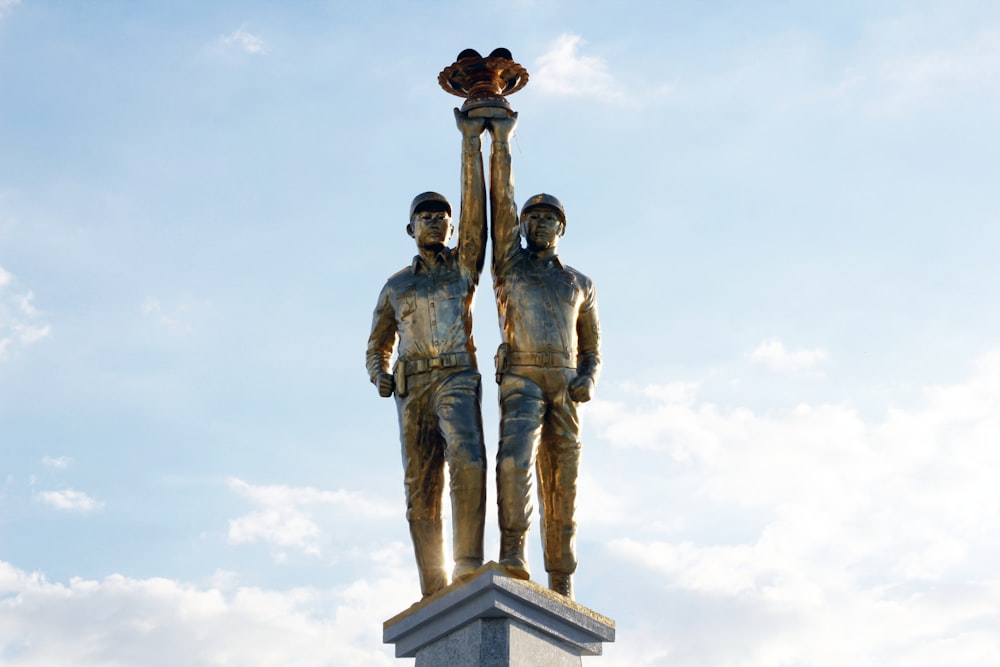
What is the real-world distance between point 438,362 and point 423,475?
1.00 metres

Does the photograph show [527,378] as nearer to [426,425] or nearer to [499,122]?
[426,425]

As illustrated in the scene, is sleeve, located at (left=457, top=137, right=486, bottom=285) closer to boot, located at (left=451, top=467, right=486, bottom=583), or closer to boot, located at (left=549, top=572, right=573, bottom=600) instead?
boot, located at (left=451, top=467, right=486, bottom=583)

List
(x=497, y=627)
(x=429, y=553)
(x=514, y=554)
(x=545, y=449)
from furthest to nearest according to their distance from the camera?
(x=545, y=449) < (x=429, y=553) < (x=514, y=554) < (x=497, y=627)

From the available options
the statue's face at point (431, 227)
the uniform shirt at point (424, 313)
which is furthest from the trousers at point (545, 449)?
the statue's face at point (431, 227)

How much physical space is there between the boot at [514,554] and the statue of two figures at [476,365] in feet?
0.04

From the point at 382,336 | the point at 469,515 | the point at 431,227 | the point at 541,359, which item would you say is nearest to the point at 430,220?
the point at 431,227

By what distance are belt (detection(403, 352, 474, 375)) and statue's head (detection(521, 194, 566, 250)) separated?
135 cm

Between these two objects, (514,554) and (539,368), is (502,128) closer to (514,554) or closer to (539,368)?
(539,368)

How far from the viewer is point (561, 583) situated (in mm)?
15047

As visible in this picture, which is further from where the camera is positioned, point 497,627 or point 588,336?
point 588,336

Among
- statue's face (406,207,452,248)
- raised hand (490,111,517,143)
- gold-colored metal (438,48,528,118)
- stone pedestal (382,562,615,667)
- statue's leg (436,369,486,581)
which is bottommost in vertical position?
stone pedestal (382,562,615,667)

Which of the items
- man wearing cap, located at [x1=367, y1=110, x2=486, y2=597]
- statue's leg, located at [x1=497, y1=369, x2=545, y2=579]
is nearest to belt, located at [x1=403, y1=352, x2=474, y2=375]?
man wearing cap, located at [x1=367, y1=110, x2=486, y2=597]

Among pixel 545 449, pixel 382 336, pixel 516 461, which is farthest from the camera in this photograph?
pixel 382 336

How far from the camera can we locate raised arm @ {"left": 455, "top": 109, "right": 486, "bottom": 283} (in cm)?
1593
